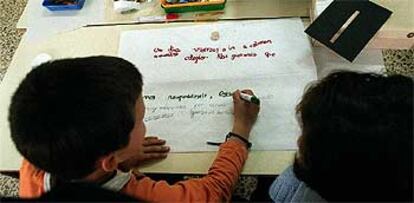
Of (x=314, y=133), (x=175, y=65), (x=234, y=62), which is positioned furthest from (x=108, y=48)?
(x=314, y=133)

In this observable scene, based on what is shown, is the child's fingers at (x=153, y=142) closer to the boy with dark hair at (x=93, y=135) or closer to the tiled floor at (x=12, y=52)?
the boy with dark hair at (x=93, y=135)

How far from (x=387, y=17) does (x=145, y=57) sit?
47cm

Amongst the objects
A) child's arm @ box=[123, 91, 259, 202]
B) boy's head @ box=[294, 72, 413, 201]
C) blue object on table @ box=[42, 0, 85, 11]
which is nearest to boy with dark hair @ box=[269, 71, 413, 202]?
boy's head @ box=[294, 72, 413, 201]

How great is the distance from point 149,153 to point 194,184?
0.09 metres

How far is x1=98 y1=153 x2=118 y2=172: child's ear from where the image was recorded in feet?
2.33

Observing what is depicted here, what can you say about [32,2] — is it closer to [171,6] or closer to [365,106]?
[171,6]

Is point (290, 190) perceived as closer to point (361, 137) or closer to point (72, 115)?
point (361, 137)

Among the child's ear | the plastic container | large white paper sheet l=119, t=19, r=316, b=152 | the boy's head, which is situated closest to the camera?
the boy's head

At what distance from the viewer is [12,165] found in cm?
84

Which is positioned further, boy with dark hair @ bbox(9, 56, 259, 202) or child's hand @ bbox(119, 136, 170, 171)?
child's hand @ bbox(119, 136, 170, 171)

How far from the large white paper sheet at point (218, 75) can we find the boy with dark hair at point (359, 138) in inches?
6.0

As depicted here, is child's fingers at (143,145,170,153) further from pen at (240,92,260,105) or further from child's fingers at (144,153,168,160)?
pen at (240,92,260,105)

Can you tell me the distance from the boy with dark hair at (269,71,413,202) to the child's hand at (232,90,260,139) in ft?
0.50

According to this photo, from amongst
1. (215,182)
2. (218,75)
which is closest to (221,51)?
(218,75)
